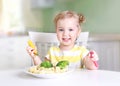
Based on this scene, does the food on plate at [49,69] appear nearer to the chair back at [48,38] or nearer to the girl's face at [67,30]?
the girl's face at [67,30]

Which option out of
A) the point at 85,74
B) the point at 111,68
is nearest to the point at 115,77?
the point at 85,74

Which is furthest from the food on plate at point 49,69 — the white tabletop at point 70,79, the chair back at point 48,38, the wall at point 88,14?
the wall at point 88,14

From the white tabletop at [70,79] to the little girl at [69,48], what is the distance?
14 cm

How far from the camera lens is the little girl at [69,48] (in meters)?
1.43

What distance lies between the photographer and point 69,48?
5.00 ft

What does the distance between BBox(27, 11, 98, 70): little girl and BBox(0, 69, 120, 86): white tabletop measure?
0.14m

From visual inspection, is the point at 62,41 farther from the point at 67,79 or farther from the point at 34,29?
the point at 34,29

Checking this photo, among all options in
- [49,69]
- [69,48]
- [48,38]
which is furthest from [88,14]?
[49,69]

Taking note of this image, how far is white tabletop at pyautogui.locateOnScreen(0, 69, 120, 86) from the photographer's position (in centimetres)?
107

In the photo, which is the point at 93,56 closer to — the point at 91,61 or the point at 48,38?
the point at 91,61

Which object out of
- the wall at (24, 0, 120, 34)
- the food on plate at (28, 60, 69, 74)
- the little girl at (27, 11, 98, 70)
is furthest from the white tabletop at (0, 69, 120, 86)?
the wall at (24, 0, 120, 34)

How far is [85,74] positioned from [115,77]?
0.15m

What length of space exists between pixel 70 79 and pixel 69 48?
1.32 feet

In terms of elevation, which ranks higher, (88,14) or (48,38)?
(88,14)
